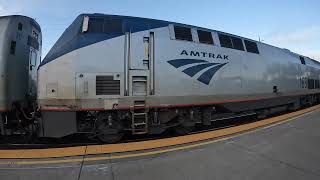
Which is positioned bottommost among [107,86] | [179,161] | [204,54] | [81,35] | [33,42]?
[179,161]

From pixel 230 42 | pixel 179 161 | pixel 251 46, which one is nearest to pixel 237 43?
pixel 230 42

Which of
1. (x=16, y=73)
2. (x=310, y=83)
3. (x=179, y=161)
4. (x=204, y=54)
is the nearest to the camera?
(x=179, y=161)

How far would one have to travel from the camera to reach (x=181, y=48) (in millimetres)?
8719

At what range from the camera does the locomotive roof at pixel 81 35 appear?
748 cm

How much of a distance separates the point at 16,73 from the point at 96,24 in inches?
94.8

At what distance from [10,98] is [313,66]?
18.9 metres

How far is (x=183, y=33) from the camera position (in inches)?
352

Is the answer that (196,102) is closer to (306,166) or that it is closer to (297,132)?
(297,132)

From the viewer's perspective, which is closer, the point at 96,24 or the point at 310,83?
the point at 96,24

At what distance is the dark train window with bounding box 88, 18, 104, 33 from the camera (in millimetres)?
7731

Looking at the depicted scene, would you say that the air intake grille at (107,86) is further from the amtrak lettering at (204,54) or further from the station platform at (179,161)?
the amtrak lettering at (204,54)

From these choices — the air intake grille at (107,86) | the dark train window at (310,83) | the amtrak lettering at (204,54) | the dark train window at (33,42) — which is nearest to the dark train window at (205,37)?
the amtrak lettering at (204,54)

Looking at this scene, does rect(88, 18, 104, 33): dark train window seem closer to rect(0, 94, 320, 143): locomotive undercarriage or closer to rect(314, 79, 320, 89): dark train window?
rect(0, 94, 320, 143): locomotive undercarriage

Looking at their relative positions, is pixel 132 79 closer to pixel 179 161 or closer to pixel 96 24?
pixel 96 24
